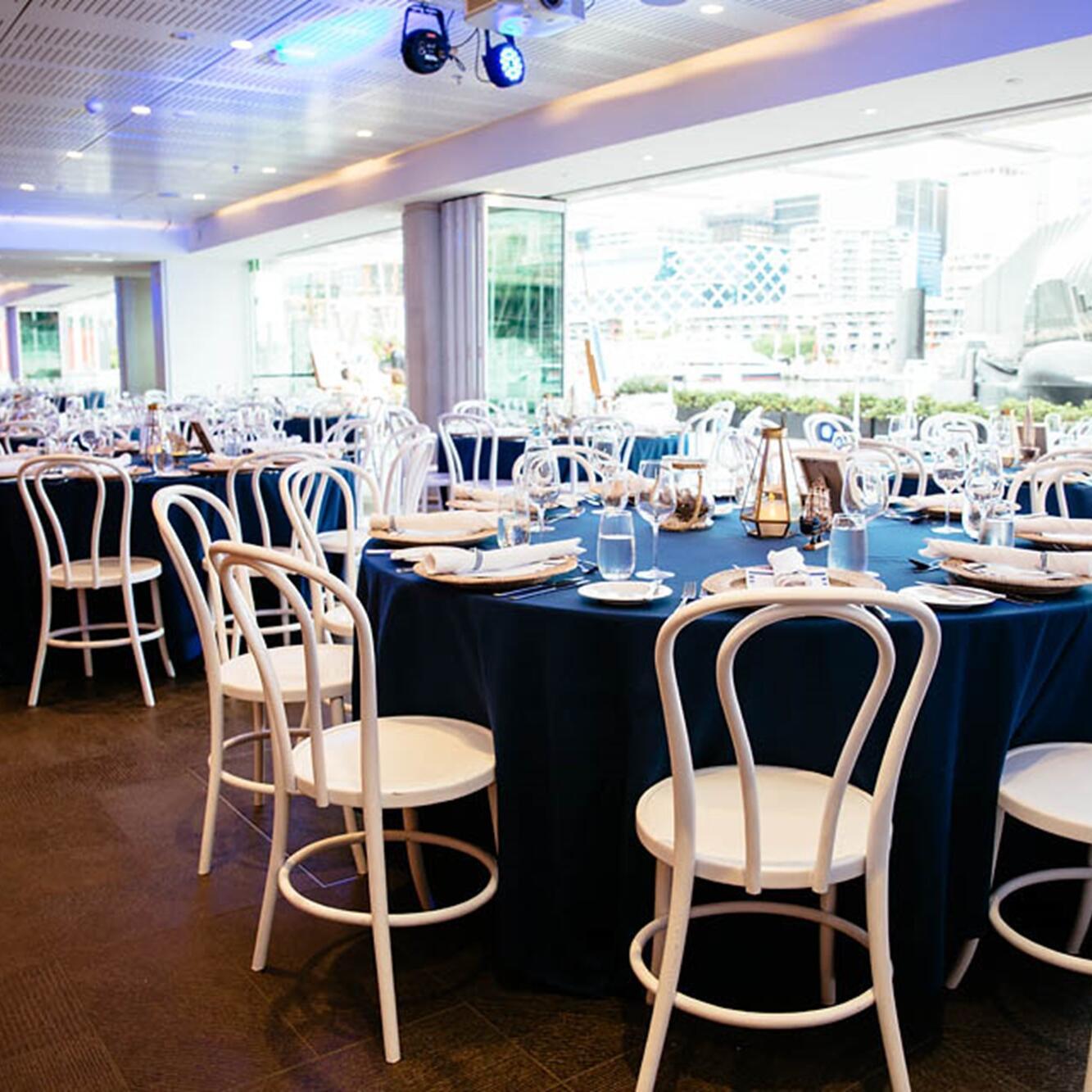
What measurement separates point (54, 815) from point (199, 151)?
9103 mm

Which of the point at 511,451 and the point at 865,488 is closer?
the point at 865,488

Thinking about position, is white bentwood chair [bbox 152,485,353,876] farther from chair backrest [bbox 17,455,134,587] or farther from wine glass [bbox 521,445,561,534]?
chair backrest [bbox 17,455,134,587]

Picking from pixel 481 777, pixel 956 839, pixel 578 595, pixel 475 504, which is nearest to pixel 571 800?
pixel 481 777

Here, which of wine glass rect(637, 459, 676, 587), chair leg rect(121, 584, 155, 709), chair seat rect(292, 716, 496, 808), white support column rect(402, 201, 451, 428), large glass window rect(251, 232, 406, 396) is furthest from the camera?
large glass window rect(251, 232, 406, 396)

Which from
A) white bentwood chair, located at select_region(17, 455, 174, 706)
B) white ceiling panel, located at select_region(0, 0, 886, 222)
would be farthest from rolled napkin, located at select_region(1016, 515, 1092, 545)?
white ceiling panel, located at select_region(0, 0, 886, 222)

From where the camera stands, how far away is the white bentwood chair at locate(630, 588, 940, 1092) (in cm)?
177

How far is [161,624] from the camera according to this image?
16.2 ft

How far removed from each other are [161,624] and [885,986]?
3.74 metres

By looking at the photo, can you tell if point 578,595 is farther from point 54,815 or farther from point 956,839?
point 54,815

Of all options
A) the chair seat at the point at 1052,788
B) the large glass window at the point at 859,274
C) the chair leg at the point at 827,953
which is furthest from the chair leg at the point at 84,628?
the large glass window at the point at 859,274

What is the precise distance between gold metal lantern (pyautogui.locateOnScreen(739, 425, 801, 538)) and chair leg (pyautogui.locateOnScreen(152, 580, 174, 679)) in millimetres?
2813

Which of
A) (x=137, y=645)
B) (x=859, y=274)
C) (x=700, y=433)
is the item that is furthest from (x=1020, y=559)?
(x=859, y=274)

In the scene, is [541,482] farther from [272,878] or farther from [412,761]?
[272,878]

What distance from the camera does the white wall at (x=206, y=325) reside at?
17.5 metres
